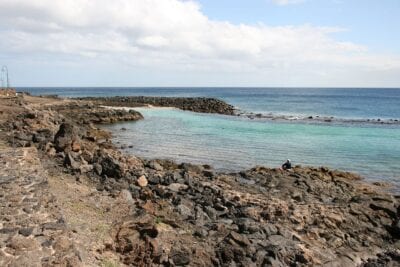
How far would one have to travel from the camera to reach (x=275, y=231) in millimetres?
12148

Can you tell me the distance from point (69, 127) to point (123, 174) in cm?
686

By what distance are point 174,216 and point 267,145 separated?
20891mm

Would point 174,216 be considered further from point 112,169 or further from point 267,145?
point 267,145

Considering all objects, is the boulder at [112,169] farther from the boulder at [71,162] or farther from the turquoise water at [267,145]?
the turquoise water at [267,145]

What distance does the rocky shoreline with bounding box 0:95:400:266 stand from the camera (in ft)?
30.9

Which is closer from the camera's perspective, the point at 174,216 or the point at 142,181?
the point at 174,216

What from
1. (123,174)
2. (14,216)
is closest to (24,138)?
(123,174)

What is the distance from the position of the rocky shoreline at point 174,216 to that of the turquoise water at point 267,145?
19.1 ft

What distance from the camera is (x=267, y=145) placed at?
3234 cm

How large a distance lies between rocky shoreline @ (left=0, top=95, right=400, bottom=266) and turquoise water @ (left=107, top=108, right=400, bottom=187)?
5.81 m

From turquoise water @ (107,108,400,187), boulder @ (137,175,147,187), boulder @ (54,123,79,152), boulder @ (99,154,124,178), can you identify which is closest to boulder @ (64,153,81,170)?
boulder @ (99,154,124,178)

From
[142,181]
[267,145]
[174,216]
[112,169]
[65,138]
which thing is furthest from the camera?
[267,145]

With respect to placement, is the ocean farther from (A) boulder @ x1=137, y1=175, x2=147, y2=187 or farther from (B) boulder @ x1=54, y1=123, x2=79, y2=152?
(A) boulder @ x1=137, y1=175, x2=147, y2=187

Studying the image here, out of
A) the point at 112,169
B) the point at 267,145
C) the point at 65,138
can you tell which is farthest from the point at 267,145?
the point at 112,169
